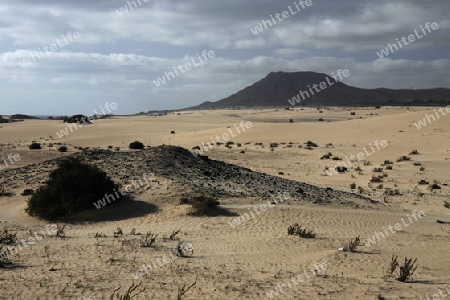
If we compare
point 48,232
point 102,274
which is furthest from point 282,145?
point 102,274

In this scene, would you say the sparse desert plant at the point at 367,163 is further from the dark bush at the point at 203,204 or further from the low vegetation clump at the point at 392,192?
the dark bush at the point at 203,204

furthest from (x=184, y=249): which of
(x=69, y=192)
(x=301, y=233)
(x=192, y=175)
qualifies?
(x=192, y=175)

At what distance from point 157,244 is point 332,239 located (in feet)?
14.2

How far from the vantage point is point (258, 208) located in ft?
47.3

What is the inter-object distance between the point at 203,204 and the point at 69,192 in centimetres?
424

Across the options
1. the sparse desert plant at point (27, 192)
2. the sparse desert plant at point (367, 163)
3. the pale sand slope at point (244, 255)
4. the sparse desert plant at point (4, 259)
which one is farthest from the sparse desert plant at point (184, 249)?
the sparse desert plant at point (367, 163)

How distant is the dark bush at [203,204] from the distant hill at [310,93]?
444 ft

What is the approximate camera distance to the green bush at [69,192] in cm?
1387

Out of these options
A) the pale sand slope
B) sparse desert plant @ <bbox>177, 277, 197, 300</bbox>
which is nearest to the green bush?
the pale sand slope

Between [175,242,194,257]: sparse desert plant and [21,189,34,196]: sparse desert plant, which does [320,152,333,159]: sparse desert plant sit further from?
[175,242,194,257]: sparse desert plant

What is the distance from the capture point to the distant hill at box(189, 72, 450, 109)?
517 ft

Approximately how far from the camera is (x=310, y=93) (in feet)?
551

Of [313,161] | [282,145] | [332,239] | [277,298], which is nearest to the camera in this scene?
[277,298]

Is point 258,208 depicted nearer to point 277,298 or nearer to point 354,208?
point 354,208
